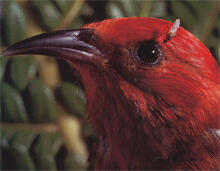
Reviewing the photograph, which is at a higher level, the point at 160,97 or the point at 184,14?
the point at 184,14

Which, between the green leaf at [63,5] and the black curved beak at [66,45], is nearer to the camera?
the black curved beak at [66,45]

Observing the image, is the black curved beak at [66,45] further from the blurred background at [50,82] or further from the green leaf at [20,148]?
the green leaf at [20,148]

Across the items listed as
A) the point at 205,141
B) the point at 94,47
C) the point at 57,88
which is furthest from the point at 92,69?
the point at 57,88

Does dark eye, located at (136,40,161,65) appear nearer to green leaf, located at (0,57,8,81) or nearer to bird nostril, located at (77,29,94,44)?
bird nostril, located at (77,29,94,44)

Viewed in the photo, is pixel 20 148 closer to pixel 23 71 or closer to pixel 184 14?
pixel 23 71

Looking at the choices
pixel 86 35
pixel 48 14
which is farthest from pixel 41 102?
pixel 86 35

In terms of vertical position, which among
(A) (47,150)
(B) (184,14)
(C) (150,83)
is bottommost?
(A) (47,150)

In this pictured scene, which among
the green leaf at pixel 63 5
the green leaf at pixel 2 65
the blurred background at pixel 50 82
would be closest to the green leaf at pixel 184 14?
the blurred background at pixel 50 82

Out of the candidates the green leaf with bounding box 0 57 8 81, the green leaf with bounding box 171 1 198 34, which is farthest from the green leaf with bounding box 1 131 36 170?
the green leaf with bounding box 171 1 198 34
